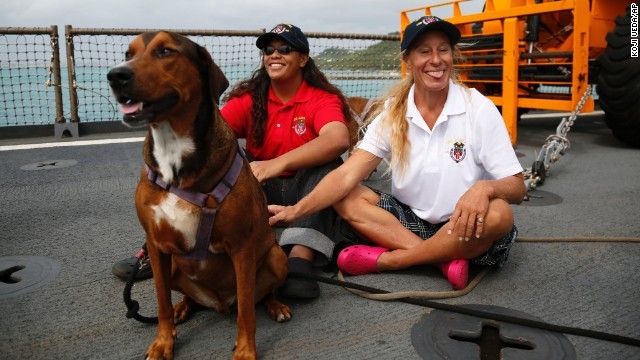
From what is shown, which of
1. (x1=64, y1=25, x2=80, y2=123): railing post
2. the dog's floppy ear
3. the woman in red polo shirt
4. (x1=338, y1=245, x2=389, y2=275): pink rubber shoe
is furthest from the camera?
(x1=64, y1=25, x2=80, y2=123): railing post

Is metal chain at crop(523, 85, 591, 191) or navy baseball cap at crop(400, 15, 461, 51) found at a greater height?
navy baseball cap at crop(400, 15, 461, 51)

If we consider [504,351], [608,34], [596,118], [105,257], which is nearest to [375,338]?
[504,351]

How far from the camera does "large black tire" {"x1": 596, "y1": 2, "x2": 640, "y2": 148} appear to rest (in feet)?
17.5

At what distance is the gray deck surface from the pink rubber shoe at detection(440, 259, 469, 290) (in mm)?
78

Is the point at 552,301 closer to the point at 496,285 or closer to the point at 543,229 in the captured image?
the point at 496,285

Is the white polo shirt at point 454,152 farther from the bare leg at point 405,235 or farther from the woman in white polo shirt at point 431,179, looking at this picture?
the bare leg at point 405,235

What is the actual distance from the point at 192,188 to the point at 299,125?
1446 millimetres

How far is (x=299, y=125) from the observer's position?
3.14m

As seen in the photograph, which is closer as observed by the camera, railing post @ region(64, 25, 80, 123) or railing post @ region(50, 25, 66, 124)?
railing post @ region(50, 25, 66, 124)

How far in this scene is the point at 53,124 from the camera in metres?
6.79

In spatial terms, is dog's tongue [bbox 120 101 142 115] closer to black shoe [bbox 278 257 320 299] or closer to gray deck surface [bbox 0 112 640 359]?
gray deck surface [bbox 0 112 640 359]

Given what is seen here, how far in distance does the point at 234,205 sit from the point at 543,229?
94.1 inches

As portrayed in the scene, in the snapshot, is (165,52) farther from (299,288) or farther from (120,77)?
(299,288)

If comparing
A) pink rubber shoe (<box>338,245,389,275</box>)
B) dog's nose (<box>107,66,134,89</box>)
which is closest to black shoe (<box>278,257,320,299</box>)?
pink rubber shoe (<box>338,245,389,275</box>)
